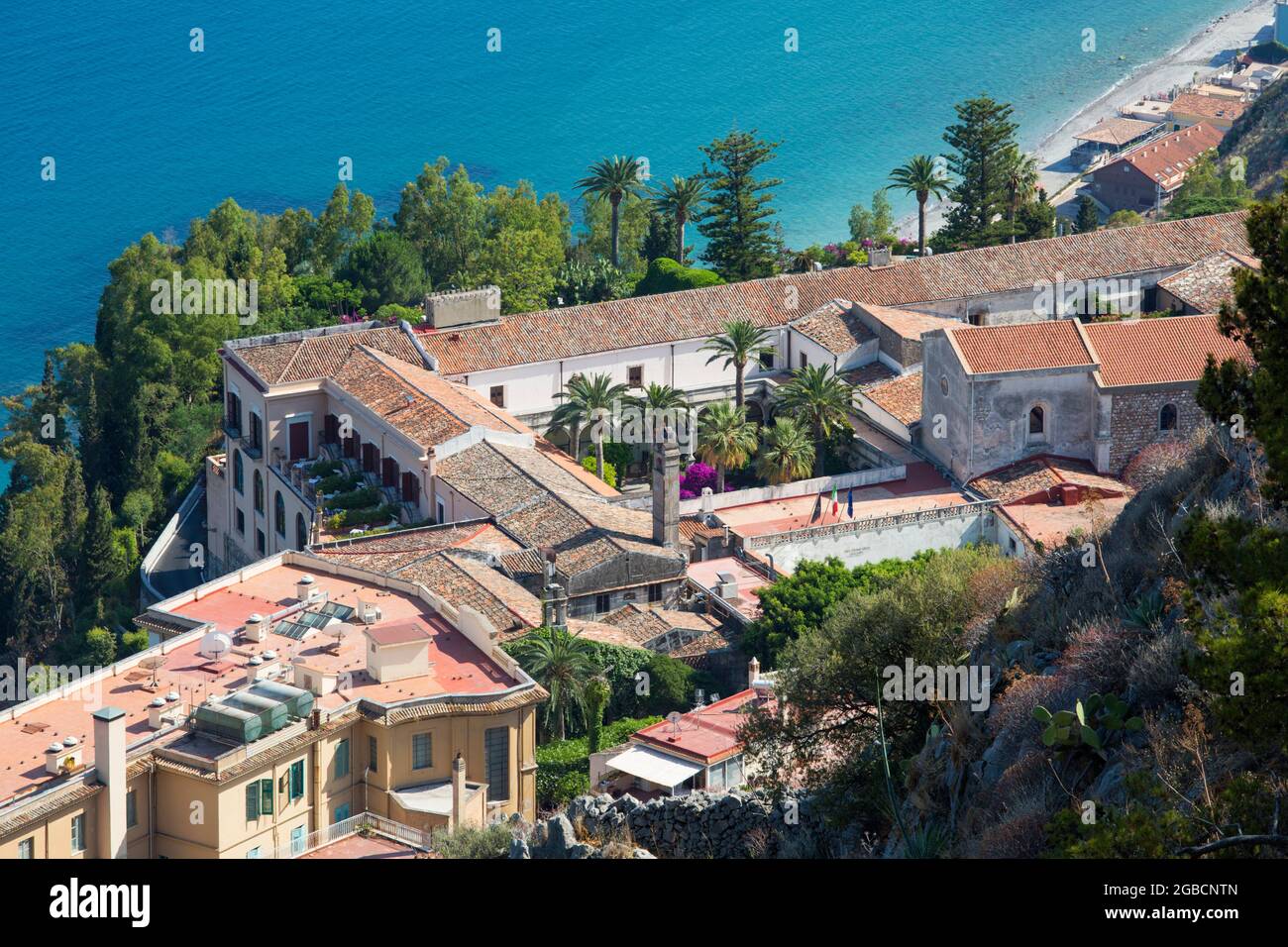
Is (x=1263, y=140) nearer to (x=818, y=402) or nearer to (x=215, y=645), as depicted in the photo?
(x=818, y=402)

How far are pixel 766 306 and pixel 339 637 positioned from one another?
95.0 ft

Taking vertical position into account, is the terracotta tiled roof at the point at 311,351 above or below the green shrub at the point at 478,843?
above

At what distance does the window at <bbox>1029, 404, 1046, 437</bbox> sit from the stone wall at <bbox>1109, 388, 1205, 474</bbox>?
1.88 meters

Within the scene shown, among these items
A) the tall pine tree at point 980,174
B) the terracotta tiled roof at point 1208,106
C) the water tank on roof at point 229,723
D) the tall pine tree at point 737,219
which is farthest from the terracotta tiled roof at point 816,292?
the terracotta tiled roof at point 1208,106

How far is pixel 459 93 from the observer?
493 feet

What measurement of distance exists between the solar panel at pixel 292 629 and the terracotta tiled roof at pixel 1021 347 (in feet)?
71.7

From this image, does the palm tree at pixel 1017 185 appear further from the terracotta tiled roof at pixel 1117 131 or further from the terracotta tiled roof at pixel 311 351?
the terracotta tiled roof at pixel 1117 131

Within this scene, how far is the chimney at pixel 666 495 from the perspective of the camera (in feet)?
176

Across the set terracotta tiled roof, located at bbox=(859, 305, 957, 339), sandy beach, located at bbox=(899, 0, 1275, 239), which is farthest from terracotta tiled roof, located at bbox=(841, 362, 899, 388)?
sandy beach, located at bbox=(899, 0, 1275, 239)

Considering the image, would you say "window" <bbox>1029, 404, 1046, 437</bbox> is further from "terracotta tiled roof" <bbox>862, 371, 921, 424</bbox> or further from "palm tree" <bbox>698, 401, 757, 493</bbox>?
"palm tree" <bbox>698, 401, 757, 493</bbox>

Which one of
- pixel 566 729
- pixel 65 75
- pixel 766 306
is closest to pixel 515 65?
pixel 65 75

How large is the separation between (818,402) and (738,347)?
3.83m

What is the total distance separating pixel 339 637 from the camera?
4550cm
